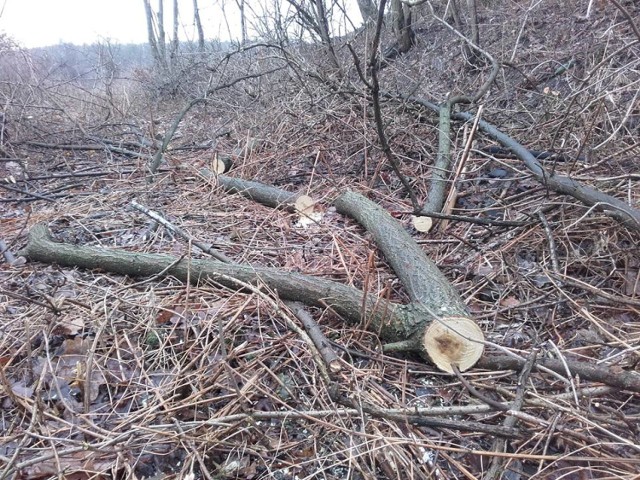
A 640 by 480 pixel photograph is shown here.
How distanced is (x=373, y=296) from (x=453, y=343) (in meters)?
0.46

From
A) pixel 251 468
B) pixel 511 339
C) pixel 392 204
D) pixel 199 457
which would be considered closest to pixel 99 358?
pixel 199 457

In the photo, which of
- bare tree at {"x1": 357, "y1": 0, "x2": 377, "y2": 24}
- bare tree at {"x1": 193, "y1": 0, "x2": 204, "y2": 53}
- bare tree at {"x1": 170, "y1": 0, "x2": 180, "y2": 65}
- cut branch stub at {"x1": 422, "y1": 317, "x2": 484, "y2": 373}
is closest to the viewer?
cut branch stub at {"x1": 422, "y1": 317, "x2": 484, "y2": 373}

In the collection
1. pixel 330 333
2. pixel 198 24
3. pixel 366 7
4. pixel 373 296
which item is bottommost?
pixel 330 333

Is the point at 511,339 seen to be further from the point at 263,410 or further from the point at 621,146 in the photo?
the point at 621,146

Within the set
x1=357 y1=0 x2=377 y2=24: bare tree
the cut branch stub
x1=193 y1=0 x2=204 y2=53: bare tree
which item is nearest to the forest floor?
the cut branch stub

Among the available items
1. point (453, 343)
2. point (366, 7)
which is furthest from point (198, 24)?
point (453, 343)

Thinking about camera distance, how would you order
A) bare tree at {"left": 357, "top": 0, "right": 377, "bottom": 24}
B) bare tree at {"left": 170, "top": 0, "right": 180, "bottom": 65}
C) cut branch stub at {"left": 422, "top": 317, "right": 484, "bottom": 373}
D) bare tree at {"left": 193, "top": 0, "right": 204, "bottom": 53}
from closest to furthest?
cut branch stub at {"left": 422, "top": 317, "right": 484, "bottom": 373} < bare tree at {"left": 357, "top": 0, "right": 377, "bottom": 24} < bare tree at {"left": 170, "top": 0, "right": 180, "bottom": 65} < bare tree at {"left": 193, "top": 0, "right": 204, "bottom": 53}

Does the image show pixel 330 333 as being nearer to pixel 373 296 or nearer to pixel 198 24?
pixel 373 296

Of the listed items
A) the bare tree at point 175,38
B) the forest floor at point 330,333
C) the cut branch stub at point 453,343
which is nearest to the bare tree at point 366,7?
the forest floor at point 330,333

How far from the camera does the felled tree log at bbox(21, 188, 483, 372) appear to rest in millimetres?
1869

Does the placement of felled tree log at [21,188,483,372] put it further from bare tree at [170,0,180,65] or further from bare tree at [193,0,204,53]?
bare tree at [193,0,204,53]

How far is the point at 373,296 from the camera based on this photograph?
2.14m

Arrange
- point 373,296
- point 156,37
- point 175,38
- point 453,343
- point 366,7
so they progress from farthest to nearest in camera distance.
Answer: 1. point 156,37
2. point 175,38
3. point 366,7
4. point 373,296
5. point 453,343

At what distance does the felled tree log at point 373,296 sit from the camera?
1869mm
